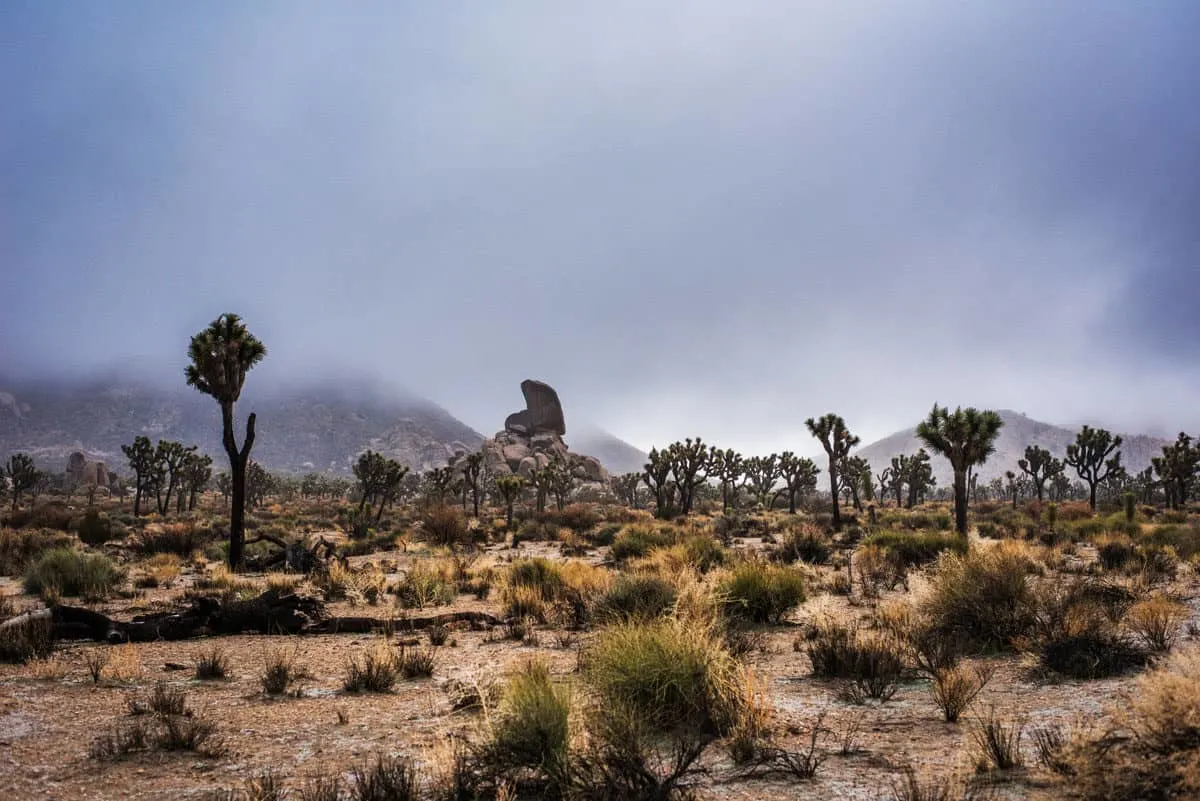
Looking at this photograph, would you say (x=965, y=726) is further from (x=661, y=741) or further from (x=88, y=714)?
(x=88, y=714)

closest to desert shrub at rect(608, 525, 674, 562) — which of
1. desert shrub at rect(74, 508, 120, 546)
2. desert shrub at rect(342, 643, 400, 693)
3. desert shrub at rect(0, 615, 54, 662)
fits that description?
desert shrub at rect(342, 643, 400, 693)

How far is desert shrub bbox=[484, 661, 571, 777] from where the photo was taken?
15.6ft

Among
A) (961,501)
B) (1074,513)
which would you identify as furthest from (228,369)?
(1074,513)

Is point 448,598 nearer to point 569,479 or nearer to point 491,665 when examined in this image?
point 491,665

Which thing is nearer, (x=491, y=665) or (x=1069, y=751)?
(x=1069, y=751)

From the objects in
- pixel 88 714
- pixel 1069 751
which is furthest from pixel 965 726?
pixel 88 714

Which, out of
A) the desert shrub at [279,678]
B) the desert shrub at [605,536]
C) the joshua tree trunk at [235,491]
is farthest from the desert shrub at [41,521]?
the desert shrub at [279,678]

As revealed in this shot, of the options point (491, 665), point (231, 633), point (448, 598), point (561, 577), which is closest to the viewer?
point (491, 665)

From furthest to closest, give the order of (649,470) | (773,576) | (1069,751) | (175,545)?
(649,470)
(175,545)
(773,576)
(1069,751)

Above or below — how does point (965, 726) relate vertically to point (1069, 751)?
below

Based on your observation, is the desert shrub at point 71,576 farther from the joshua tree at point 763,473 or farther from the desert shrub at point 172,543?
the joshua tree at point 763,473

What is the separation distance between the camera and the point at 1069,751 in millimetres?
4359

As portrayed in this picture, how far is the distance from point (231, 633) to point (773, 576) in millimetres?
9891

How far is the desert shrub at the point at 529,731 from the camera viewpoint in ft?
15.6
